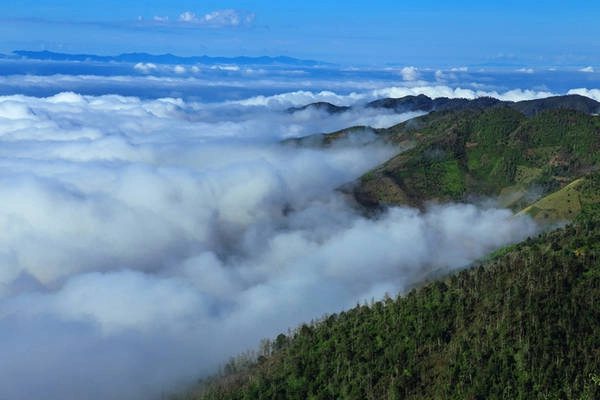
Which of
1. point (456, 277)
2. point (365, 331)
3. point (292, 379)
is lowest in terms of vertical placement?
point (292, 379)

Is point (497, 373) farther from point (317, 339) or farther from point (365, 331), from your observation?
point (317, 339)

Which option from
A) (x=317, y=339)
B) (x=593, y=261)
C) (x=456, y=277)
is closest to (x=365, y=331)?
(x=317, y=339)

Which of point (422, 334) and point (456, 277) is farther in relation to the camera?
point (456, 277)

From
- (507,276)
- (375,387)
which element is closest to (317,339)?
(375,387)

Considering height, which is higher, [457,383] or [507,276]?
[507,276]

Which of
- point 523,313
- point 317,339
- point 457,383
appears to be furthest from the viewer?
point 317,339

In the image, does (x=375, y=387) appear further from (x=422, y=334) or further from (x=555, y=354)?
(x=555, y=354)

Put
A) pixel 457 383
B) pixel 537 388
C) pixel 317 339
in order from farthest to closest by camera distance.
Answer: pixel 317 339 < pixel 457 383 < pixel 537 388
